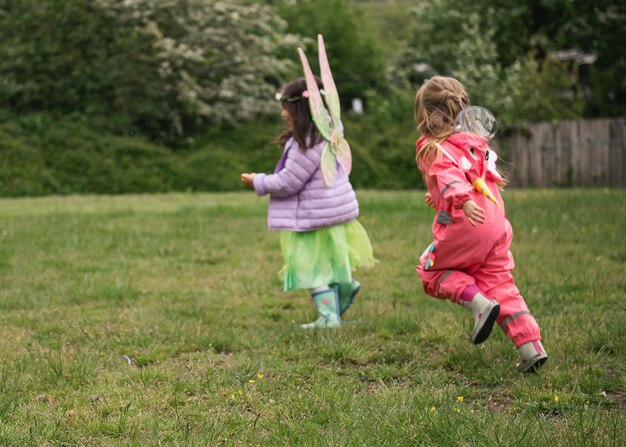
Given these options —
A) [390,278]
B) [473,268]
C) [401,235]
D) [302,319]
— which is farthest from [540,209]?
[473,268]

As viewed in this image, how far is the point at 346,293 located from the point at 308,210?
667 millimetres

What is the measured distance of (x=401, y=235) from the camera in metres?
9.80

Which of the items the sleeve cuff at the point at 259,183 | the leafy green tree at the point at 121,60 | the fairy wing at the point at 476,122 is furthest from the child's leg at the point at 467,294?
the leafy green tree at the point at 121,60

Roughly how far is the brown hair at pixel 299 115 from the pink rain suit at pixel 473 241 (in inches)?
49.7

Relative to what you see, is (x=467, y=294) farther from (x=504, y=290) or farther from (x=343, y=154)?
(x=343, y=154)

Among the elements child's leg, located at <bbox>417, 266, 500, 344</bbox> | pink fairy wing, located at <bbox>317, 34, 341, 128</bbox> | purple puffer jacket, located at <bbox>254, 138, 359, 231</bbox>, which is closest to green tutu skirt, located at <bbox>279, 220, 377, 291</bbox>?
purple puffer jacket, located at <bbox>254, 138, 359, 231</bbox>

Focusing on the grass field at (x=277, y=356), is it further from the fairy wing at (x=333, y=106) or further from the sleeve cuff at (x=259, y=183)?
the fairy wing at (x=333, y=106)

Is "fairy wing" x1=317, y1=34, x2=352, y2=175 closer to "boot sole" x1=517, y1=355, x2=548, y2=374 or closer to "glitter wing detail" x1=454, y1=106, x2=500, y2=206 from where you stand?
"glitter wing detail" x1=454, y1=106, x2=500, y2=206

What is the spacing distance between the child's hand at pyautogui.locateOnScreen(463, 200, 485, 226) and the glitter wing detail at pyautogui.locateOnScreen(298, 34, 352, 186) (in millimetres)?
1549

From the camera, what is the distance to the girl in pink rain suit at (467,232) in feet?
14.0

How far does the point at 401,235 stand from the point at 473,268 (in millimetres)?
5320

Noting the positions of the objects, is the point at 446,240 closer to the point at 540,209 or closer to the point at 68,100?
the point at 540,209

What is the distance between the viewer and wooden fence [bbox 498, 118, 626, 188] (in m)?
20.5

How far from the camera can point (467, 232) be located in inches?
171
